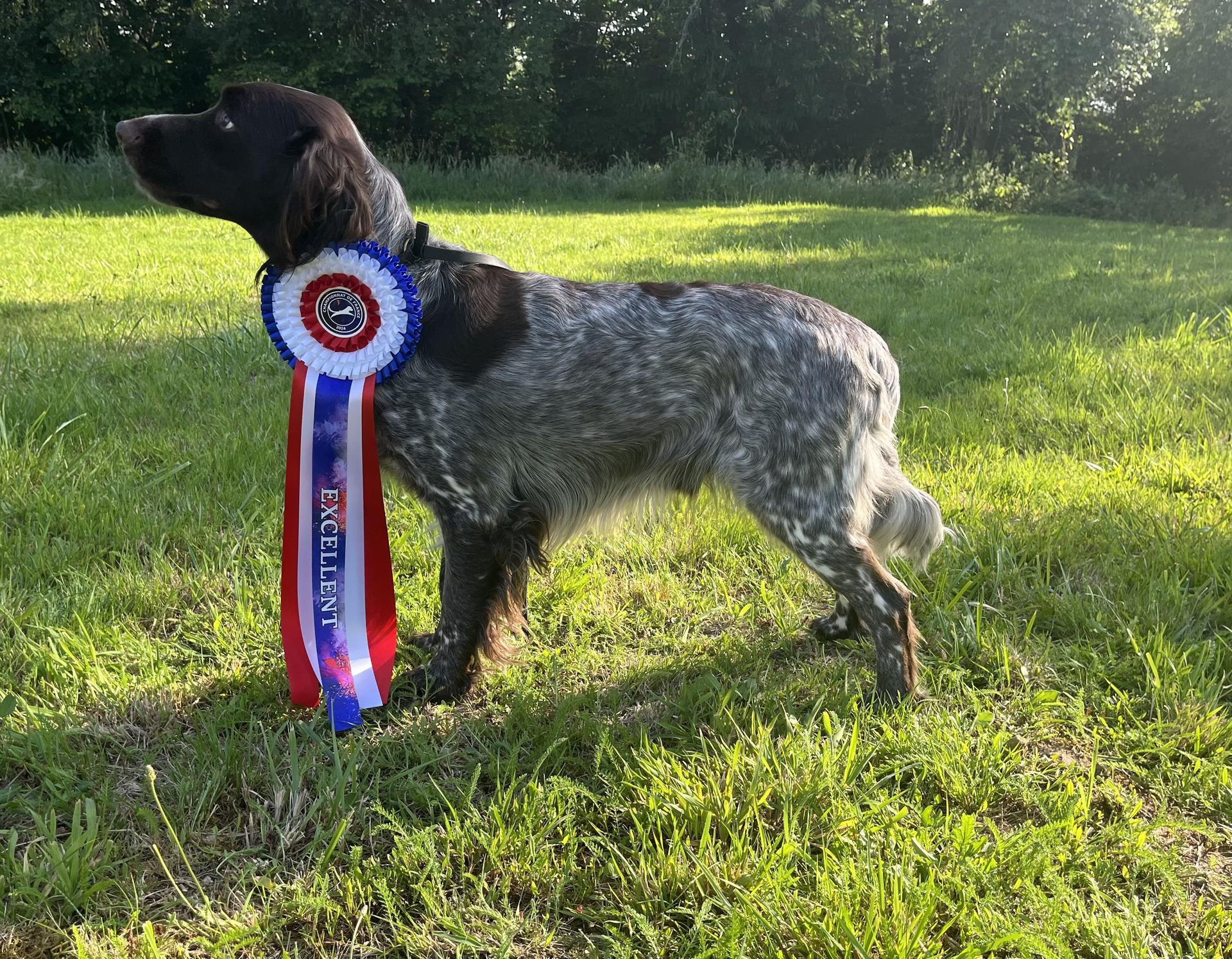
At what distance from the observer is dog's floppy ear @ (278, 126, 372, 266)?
7.63ft

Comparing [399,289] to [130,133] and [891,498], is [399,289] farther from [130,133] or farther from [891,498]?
[891,498]

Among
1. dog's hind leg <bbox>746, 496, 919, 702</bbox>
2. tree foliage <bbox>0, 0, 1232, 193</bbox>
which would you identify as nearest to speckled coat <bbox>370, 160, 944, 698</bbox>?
dog's hind leg <bbox>746, 496, 919, 702</bbox>

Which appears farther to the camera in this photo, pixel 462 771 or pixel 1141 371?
pixel 1141 371

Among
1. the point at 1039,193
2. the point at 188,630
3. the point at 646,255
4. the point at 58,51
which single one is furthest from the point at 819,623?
the point at 58,51

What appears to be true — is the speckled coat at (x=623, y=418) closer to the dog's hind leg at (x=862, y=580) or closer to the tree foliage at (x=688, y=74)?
the dog's hind leg at (x=862, y=580)

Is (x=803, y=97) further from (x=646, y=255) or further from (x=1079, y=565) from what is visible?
(x=1079, y=565)

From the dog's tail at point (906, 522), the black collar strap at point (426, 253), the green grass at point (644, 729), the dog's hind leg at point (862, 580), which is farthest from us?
the dog's tail at point (906, 522)

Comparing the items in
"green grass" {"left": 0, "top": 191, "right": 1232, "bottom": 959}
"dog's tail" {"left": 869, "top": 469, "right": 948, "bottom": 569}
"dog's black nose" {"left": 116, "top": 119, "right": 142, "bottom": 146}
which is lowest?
"green grass" {"left": 0, "top": 191, "right": 1232, "bottom": 959}

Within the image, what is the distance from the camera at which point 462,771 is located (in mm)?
2170

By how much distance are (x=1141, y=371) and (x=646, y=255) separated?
495 centimetres

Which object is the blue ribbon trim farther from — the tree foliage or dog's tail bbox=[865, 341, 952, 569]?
the tree foliage

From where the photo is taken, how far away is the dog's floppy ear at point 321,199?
7.63 ft

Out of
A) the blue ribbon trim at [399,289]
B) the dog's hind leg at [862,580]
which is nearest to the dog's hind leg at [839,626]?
the dog's hind leg at [862,580]

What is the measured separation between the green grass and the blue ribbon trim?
0.93 meters
